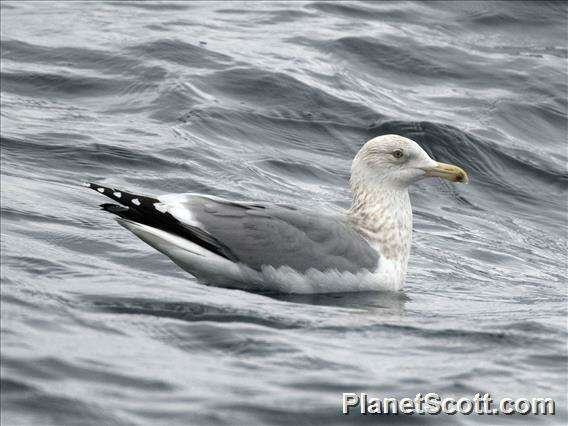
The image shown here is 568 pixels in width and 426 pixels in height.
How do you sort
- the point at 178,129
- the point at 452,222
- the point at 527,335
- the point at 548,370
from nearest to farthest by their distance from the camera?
the point at 548,370, the point at 527,335, the point at 452,222, the point at 178,129

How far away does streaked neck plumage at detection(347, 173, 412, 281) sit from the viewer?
8.94m

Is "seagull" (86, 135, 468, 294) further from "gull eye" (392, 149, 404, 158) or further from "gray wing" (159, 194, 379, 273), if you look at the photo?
"gull eye" (392, 149, 404, 158)

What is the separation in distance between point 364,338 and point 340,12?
10.9 m

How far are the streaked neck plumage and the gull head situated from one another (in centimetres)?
3

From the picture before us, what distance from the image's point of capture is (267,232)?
327 inches

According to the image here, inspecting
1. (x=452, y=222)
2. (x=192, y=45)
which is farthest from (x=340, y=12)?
(x=452, y=222)

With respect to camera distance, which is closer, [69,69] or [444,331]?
[444,331]

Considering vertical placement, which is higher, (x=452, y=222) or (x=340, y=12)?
A: (x=340, y=12)

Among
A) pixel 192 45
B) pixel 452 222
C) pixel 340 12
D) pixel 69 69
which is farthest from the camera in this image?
pixel 340 12

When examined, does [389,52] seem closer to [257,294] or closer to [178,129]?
[178,129]

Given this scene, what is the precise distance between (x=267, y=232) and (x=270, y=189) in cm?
319

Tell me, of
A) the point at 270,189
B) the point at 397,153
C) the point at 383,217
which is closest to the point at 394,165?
the point at 397,153

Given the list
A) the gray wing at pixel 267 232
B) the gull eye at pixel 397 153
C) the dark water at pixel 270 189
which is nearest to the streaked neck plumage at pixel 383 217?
the gull eye at pixel 397 153

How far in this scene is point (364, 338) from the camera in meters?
7.29
